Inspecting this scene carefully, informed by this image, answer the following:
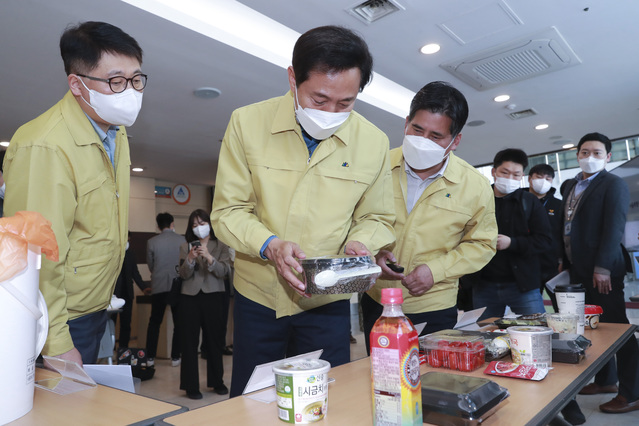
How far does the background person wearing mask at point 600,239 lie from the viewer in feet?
9.37

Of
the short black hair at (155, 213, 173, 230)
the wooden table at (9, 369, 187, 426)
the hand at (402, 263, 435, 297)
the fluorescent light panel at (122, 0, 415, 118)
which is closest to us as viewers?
the wooden table at (9, 369, 187, 426)

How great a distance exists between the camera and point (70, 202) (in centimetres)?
126

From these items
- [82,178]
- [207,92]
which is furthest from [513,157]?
[207,92]

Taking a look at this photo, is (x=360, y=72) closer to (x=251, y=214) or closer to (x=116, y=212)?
(x=251, y=214)

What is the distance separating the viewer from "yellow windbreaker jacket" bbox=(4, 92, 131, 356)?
119 cm

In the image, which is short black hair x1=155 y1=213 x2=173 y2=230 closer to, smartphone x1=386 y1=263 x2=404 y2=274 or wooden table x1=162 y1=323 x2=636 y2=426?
smartphone x1=386 y1=263 x2=404 y2=274

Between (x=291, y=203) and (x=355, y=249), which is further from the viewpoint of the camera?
(x=291, y=203)

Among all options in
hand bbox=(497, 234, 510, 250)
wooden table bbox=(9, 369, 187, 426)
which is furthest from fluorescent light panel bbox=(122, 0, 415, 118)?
wooden table bbox=(9, 369, 187, 426)

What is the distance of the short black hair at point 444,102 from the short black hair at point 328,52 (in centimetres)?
56

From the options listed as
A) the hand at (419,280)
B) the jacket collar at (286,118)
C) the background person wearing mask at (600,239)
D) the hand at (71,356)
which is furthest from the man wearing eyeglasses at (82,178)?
the background person wearing mask at (600,239)

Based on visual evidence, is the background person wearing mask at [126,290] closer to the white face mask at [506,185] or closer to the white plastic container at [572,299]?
the white face mask at [506,185]

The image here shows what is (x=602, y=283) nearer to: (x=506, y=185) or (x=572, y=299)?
(x=506, y=185)

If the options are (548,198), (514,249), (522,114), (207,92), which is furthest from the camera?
(522,114)

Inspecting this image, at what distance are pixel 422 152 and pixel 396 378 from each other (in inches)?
49.7
